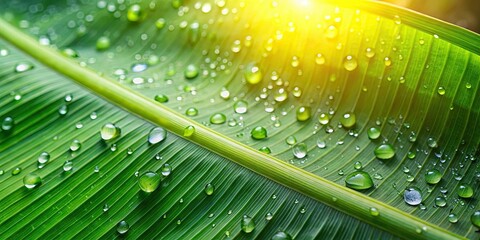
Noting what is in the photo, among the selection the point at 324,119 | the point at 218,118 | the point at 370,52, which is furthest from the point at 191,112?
the point at 370,52

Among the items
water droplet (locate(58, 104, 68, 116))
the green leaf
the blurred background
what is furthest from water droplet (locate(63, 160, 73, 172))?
the blurred background

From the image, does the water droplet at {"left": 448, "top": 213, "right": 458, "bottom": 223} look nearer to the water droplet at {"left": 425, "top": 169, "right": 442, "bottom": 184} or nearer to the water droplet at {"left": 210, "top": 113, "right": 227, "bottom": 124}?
the water droplet at {"left": 425, "top": 169, "right": 442, "bottom": 184}

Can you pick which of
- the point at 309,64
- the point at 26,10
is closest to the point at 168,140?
the point at 309,64

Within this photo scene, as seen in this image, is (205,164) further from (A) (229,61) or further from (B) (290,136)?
(A) (229,61)

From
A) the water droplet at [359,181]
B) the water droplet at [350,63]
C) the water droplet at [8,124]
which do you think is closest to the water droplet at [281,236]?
the water droplet at [359,181]

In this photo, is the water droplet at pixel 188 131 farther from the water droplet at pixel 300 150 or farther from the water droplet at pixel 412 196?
Result: the water droplet at pixel 412 196
